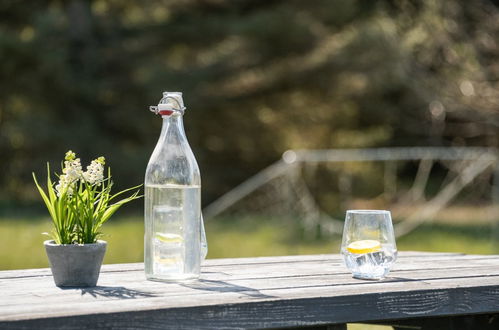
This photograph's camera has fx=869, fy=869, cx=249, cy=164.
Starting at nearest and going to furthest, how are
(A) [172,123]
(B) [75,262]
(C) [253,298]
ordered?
(C) [253,298] < (B) [75,262] < (A) [172,123]

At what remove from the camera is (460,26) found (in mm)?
10773

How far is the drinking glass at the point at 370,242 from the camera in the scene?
6.60ft

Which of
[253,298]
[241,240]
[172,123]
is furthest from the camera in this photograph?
[241,240]

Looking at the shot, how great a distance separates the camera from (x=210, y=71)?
1132 centimetres

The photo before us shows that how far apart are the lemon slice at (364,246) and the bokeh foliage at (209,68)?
353 inches

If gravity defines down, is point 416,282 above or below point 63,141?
below

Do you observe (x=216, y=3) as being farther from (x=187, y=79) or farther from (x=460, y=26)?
(x=460, y=26)

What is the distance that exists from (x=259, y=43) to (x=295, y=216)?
10.4 ft

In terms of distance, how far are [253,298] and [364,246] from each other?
0.39 metres

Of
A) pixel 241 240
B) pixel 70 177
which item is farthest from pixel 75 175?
pixel 241 240

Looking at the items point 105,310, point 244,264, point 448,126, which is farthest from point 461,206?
point 105,310

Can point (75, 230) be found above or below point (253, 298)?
above

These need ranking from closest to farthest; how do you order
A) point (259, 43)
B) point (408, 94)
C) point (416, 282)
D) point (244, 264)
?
1. point (416, 282)
2. point (244, 264)
3. point (259, 43)
4. point (408, 94)

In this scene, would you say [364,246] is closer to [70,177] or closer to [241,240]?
[70,177]
